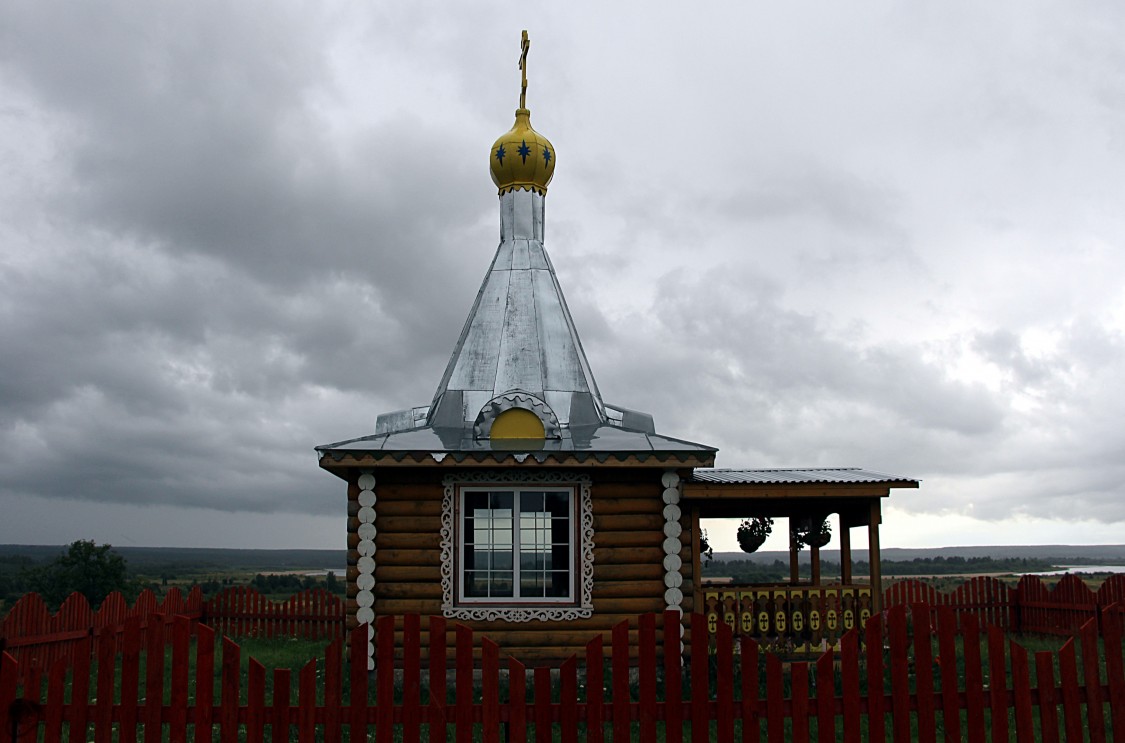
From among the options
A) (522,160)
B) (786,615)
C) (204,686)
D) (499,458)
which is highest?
(522,160)

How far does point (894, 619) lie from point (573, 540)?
22.2 ft

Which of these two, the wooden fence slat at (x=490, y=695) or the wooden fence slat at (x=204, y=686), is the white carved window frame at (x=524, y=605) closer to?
the wooden fence slat at (x=204, y=686)

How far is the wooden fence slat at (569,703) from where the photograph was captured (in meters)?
5.14

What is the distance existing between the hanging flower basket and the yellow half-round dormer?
7.05m

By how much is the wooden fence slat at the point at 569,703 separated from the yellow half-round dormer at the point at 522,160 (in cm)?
1260

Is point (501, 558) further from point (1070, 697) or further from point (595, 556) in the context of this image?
point (1070, 697)

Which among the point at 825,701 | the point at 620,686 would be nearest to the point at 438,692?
the point at 620,686

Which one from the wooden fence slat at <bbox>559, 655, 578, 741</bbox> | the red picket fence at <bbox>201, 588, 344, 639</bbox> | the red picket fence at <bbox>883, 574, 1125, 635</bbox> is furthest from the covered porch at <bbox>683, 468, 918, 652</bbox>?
the red picket fence at <bbox>201, 588, 344, 639</bbox>

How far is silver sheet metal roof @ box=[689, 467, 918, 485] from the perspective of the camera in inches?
481

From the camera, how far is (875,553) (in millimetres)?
12547

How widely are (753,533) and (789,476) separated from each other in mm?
3205

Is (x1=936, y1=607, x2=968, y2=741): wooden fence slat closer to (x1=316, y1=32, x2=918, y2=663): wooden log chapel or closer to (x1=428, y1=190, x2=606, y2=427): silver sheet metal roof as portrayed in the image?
(x1=316, y1=32, x2=918, y2=663): wooden log chapel

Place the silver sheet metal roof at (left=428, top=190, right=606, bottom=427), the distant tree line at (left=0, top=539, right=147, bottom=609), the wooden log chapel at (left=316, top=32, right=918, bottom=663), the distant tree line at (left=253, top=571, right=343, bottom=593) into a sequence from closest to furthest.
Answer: the wooden log chapel at (left=316, top=32, right=918, bottom=663) < the silver sheet metal roof at (left=428, top=190, right=606, bottom=427) < the distant tree line at (left=0, top=539, right=147, bottom=609) < the distant tree line at (left=253, top=571, right=343, bottom=593)

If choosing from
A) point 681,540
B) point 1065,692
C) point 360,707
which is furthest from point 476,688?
point 1065,692
